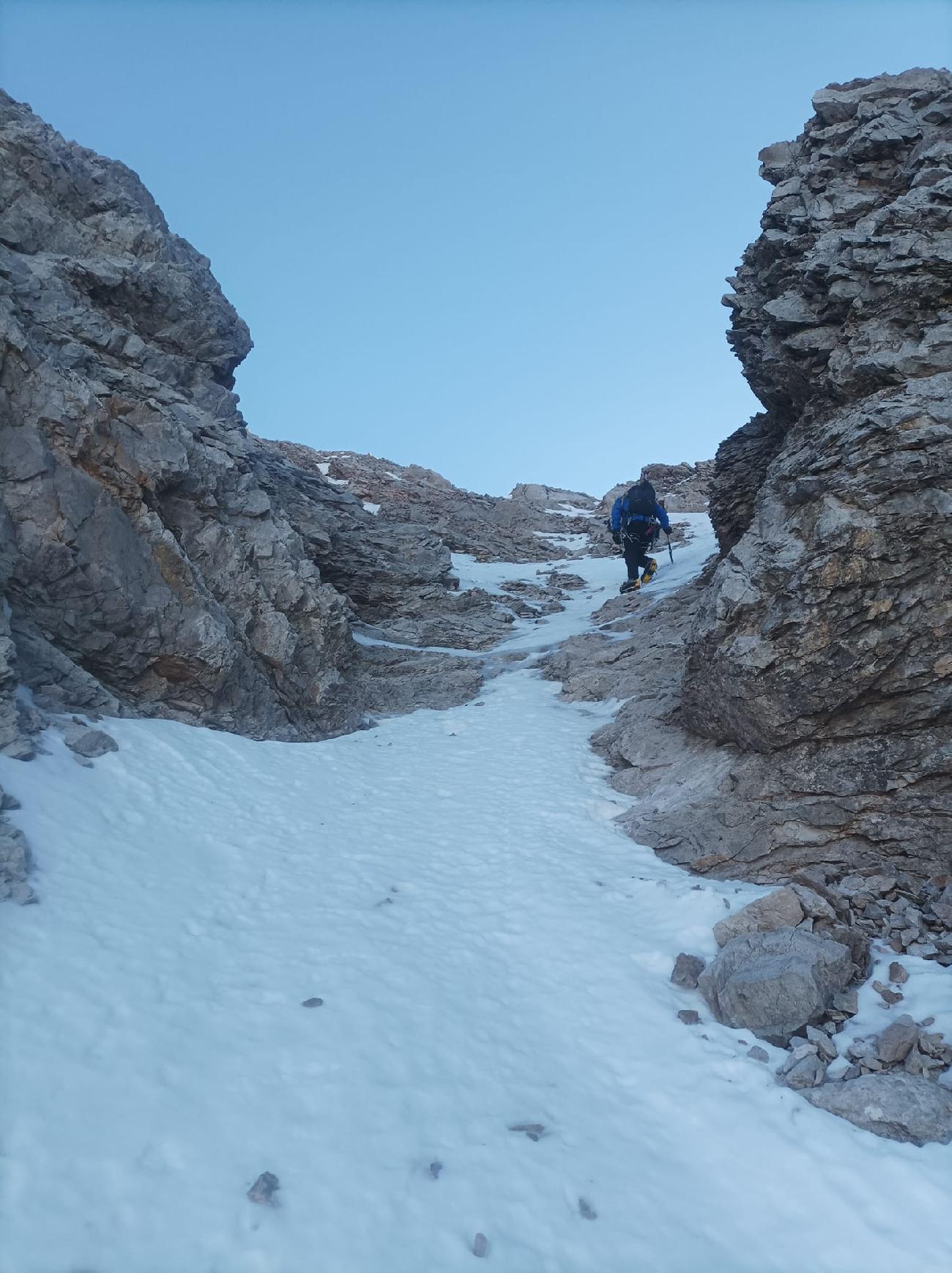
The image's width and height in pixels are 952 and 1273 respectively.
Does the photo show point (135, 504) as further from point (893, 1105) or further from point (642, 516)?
point (642, 516)

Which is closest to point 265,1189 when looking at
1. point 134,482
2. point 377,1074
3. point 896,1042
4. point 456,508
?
point 377,1074

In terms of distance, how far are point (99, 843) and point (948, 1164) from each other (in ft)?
25.3

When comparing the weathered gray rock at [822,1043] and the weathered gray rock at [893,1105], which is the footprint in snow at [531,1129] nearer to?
the weathered gray rock at [893,1105]

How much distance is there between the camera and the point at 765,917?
7.24 m

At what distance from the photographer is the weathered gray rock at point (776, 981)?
605 cm

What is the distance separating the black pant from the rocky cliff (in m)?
14.0

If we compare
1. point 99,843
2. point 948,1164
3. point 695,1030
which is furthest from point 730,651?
point 99,843

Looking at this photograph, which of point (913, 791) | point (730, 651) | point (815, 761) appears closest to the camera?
point (913, 791)

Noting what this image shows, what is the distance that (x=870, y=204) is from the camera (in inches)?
441

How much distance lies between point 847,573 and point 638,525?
17.5 m

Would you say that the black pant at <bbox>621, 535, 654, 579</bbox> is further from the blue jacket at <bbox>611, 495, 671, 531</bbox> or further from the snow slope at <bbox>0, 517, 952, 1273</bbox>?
the snow slope at <bbox>0, 517, 952, 1273</bbox>

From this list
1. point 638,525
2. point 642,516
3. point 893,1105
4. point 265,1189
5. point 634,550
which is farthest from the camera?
point 634,550

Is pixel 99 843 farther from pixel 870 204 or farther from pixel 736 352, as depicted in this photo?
pixel 736 352

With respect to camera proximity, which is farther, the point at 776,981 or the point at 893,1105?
the point at 776,981
